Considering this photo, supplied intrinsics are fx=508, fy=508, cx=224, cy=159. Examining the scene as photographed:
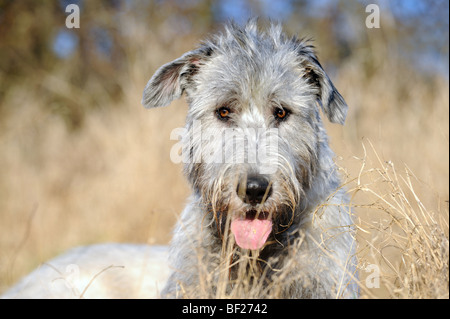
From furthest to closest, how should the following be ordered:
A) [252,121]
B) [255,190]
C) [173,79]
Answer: [173,79], [252,121], [255,190]

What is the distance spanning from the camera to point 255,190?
282cm

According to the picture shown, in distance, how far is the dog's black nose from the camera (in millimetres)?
2811

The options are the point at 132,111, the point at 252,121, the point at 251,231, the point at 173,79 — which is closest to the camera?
the point at 251,231

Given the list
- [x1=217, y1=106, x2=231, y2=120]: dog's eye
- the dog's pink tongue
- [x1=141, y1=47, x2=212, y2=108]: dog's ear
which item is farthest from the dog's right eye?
the dog's pink tongue

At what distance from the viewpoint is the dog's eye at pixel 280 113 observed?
330cm

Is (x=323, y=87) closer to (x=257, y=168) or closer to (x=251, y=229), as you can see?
(x=257, y=168)

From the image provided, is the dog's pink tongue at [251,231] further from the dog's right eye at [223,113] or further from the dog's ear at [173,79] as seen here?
the dog's ear at [173,79]

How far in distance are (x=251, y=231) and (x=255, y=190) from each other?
11.8 inches

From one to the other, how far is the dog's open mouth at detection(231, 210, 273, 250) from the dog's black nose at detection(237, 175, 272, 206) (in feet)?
0.50

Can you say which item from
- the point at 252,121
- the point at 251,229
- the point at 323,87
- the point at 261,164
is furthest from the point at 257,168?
the point at 323,87

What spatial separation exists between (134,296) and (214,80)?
1926 mm

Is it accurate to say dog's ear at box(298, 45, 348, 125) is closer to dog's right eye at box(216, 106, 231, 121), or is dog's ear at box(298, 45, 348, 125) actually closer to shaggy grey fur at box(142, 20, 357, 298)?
shaggy grey fur at box(142, 20, 357, 298)

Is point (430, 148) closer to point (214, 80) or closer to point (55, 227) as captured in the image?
point (214, 80)
